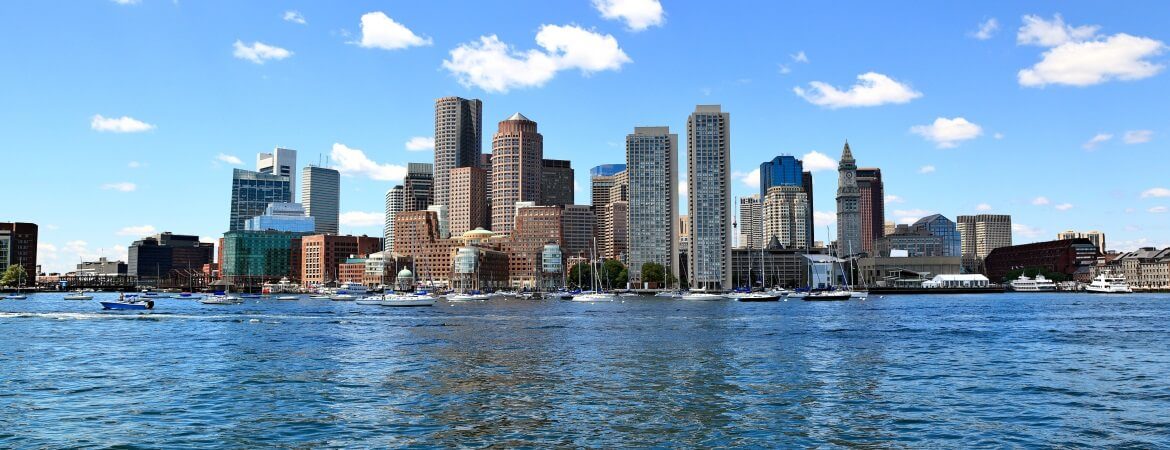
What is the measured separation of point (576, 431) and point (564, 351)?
31612mm

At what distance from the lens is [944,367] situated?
52875mm

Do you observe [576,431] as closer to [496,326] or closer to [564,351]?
[564,351]

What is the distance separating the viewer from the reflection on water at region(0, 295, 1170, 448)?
104 feet

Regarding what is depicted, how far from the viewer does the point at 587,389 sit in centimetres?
4297

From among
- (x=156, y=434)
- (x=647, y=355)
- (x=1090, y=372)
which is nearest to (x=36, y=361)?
(x=156, y=434)

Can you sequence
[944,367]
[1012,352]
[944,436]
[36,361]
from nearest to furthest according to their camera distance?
[944,436], [944,367], [36,361], [1012,352]

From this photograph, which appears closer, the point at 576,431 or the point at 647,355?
the point at 576,431

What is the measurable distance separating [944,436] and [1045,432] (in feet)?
13.5

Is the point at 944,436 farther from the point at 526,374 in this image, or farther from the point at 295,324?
the point at 295,324

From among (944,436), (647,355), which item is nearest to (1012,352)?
(647,355)

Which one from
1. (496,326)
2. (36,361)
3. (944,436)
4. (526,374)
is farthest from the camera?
(496,326)

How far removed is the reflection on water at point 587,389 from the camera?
31.7 meters

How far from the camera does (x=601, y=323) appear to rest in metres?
102

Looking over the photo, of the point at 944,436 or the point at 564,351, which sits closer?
the point at 944,436
